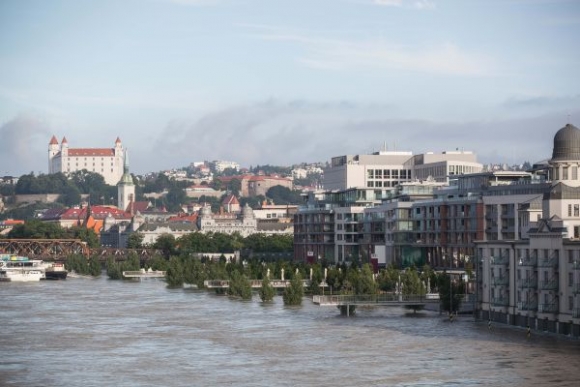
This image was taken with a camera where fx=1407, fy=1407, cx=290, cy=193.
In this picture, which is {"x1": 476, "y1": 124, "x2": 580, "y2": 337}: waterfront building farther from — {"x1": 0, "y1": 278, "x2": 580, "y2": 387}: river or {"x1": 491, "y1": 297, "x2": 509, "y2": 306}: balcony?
{"x1": 0, "y1": 278, "x2": 580, "y2": 387}: river

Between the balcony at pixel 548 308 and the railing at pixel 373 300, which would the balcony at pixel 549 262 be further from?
the railing at pixel 373 300

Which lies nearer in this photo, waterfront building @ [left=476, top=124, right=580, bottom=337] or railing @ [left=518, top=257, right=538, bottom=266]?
waterfront building @ [left=476, top=124, right=580, bottom=337]

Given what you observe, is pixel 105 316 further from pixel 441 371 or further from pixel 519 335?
pixel 441 371

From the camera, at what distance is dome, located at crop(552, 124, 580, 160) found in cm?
9906

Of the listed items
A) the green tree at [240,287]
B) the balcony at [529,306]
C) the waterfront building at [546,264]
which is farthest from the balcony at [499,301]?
the green tree at [240,287]

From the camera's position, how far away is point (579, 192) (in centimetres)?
9206

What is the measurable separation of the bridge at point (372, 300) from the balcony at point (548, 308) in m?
24.7

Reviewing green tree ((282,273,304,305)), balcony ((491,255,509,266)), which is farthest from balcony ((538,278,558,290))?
green tree ((282,273,304,305))

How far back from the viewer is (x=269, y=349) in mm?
87375

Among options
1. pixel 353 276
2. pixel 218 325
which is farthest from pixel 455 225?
pixel 218 325

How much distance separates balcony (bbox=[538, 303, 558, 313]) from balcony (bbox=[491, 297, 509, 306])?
25.6ft

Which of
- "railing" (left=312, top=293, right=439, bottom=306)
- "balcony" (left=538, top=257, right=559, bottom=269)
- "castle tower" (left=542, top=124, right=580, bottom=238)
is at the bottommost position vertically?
"railing" (left=312, top=293, right=439, bottom=306)

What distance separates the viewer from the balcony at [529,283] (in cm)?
9019

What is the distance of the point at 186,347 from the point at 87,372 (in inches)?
518
